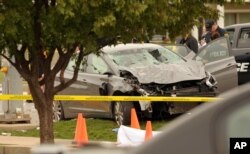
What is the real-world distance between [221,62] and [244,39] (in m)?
2.16

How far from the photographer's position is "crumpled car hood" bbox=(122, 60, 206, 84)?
47.0 feet

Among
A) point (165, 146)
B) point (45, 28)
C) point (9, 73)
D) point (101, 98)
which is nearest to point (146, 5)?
point (45, 28)

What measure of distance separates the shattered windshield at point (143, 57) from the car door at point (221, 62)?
2.77 feet

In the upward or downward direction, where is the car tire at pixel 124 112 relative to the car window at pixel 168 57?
downward

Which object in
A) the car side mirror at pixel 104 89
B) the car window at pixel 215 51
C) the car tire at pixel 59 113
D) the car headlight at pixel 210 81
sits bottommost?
the car tire at pixel 59 113

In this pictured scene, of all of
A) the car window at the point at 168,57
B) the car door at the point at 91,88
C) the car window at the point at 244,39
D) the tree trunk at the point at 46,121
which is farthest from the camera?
the car window at the point at 244,39

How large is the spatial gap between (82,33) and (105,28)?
341mm

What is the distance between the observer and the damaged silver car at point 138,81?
561 inches

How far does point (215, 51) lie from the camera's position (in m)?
16.5

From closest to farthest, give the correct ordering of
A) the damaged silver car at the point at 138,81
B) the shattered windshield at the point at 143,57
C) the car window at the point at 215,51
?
the damaged silver car at the point at 138,81
the shattered windshield at the point at 143,57
the car window at the point at 215,51

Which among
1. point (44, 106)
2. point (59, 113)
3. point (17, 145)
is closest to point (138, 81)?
point (59, 113)

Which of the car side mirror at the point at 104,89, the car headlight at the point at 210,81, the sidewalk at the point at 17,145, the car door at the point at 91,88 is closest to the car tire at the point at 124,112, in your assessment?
the car door at the point at 91,88

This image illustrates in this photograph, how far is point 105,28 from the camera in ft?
28.6

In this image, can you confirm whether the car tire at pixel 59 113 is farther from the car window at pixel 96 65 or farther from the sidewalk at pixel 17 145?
the sidewalk at pixel 17 145
